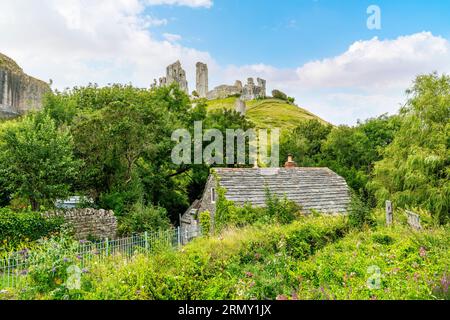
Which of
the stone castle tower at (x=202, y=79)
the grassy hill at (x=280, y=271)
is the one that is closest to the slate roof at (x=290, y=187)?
the grassy hill at (x=280, y=271)

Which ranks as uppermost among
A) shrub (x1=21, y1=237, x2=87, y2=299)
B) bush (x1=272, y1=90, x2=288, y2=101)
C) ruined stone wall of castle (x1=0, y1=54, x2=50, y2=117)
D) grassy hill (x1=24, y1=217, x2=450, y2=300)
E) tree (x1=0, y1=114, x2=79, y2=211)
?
bush (x1=272, y1=90, x2=288, y2=101)

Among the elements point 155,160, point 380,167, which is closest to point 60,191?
point 155,160

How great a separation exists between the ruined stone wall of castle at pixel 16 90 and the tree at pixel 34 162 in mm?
23903

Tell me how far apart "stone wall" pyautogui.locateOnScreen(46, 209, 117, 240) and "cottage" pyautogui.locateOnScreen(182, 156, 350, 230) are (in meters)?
5.56

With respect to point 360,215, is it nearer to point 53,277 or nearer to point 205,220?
point 205,220

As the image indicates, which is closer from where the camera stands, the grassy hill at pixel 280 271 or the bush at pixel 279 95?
the grassy hill at pixel 280 271

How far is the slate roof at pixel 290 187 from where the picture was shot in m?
18.8

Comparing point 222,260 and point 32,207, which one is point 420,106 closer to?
point 222,260

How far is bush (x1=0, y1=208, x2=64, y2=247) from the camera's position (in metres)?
14.8

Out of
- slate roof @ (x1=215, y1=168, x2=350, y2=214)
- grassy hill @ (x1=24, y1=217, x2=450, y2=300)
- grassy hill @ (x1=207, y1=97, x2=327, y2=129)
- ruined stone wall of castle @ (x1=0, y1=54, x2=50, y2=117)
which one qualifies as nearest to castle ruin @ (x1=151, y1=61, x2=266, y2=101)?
grassy hill @ (x1=207, y1=97, x2=327, y2=129)

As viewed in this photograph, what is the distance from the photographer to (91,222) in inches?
733

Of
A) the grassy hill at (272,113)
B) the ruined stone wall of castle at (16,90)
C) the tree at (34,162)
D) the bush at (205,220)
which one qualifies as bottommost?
the bush at (205,220)

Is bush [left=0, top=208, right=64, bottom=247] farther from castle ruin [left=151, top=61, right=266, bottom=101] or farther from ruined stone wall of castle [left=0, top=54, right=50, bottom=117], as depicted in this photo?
castle ruin [left=151, top=61, right=266, bottom=101]

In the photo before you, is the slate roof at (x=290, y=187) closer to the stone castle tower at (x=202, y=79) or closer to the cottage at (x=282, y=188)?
the cottage at (x=282, y=188)
